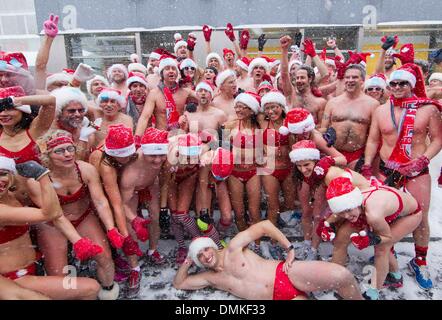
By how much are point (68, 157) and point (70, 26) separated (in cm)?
1117

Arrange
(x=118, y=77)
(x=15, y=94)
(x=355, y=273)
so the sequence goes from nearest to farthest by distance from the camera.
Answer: (x=15, y=94), (x=355, y=273), (x=118, y=77)

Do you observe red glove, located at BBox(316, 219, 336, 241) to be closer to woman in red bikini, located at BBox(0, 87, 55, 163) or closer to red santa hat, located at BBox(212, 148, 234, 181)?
red santa hat, located at BBox(212, 148, 234, 181)

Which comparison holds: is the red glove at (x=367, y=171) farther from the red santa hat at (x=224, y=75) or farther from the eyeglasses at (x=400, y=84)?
the red santa hat at (x=224, y=75)

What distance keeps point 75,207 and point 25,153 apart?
2.21 feet

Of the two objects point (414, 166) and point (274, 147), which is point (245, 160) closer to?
point (274, 147)

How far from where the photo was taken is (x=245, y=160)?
12.7 ft

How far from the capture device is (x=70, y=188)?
10.0 feet

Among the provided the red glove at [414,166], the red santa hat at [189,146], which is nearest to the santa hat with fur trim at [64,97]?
the red santa hat at [189,146]

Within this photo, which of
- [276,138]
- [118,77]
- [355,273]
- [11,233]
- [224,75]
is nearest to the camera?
[11,233]

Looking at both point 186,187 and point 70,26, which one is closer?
point 186,187

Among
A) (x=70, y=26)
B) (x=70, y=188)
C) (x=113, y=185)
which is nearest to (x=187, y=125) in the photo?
(x=113, y=185)

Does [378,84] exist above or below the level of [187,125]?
above

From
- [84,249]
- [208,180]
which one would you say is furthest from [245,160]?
[84,249]
